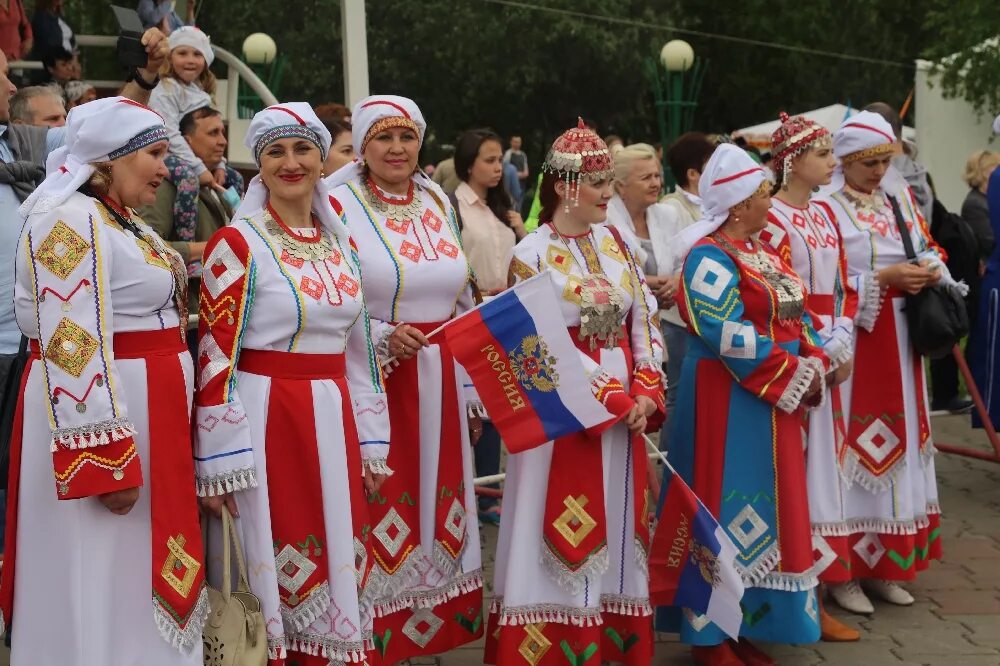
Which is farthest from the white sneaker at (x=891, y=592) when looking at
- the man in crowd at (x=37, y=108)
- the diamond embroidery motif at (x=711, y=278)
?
the man in crowd at (x=37, y=108)

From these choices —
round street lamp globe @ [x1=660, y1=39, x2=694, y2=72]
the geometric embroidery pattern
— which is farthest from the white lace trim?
round street lamp globe @ [x1=660, y1=39, x2=694, y2=72]

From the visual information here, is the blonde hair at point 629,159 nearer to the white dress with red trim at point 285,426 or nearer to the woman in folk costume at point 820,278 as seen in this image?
the woman in folk costume at point 820,278

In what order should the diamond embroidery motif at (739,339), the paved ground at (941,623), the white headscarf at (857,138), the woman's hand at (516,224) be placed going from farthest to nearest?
the woman's hand at (516,224)
the white headscarf at (857,138)
the paved ground at (941,623)
the diamond embroidery motif at (739,339)

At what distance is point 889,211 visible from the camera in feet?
22.5

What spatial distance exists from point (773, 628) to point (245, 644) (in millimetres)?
2378

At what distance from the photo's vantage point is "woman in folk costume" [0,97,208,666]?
402cm

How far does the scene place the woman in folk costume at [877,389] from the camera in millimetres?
6688

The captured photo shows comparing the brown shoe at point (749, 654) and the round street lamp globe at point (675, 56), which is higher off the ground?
the round street lamp globe at point (675, 56)

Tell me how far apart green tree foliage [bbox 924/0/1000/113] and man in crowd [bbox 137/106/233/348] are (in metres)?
16.4

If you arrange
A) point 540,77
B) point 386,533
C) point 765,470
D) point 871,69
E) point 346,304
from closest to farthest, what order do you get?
1. point 346,304
2. point 386,533
3. point 765,470
4. point 540,77
5. point 871,69

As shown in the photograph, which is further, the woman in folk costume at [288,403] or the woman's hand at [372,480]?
the woman's hand at [372,480]

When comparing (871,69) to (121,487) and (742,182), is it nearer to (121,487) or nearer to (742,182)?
(742,182)

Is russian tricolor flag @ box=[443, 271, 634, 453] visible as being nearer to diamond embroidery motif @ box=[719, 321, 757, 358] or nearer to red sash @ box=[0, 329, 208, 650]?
diamond embroidery motif @ box=[719, 321, 757, 358]

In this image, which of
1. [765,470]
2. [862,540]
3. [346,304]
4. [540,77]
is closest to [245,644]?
[346,304]
